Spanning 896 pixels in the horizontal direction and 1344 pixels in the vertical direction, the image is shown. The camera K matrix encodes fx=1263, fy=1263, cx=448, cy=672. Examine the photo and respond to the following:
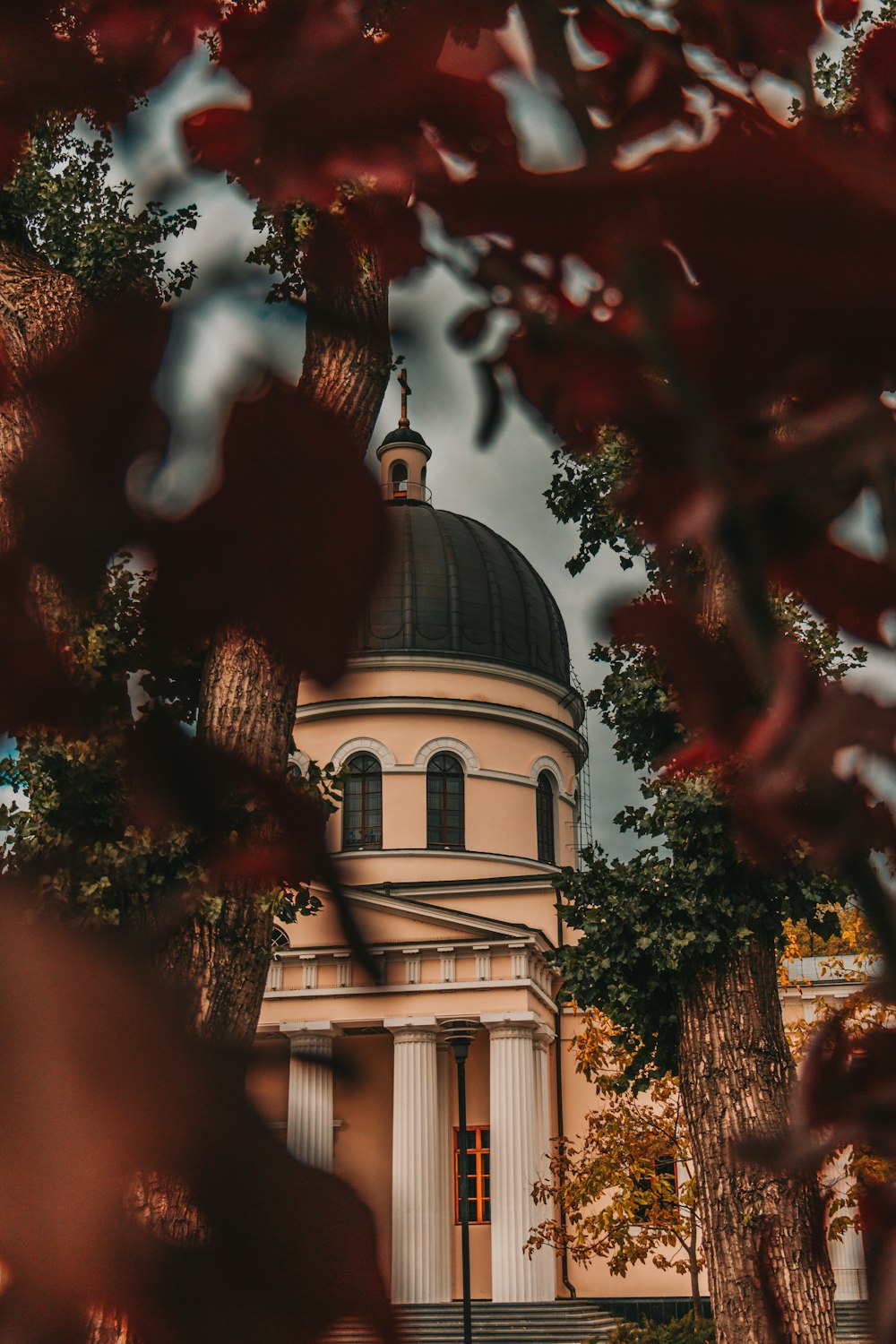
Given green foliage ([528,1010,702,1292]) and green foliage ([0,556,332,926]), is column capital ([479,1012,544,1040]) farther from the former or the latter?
green foliage ([0,556,332,926])

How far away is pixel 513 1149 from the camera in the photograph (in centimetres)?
1523

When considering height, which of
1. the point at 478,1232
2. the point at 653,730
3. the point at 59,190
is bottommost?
the point at 478,1232

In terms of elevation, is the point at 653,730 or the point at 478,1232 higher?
the point at 653,730

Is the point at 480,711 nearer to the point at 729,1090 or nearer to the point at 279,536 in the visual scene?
the point at 729,1090

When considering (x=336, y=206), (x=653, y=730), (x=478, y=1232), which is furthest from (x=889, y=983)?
(x=478, y=1232)

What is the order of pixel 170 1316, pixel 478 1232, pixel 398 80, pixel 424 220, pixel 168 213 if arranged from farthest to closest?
1. pixel 478 1232
2. pixel 168 213
3. pixel 424 220
4. pixel 398 80
5. pixel 170 1316

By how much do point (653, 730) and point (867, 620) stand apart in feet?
20.1

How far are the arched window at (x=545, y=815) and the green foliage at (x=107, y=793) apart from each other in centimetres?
2016

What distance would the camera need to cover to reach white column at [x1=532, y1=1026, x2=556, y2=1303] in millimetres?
16297

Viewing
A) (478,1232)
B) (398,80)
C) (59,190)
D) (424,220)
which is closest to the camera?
(398,80)

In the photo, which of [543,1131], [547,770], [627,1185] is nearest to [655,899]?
[627,1185]

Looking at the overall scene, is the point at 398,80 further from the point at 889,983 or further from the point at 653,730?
the point at 653,730

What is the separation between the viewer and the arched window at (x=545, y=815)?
20.7 meters

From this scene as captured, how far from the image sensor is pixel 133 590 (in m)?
0.48
